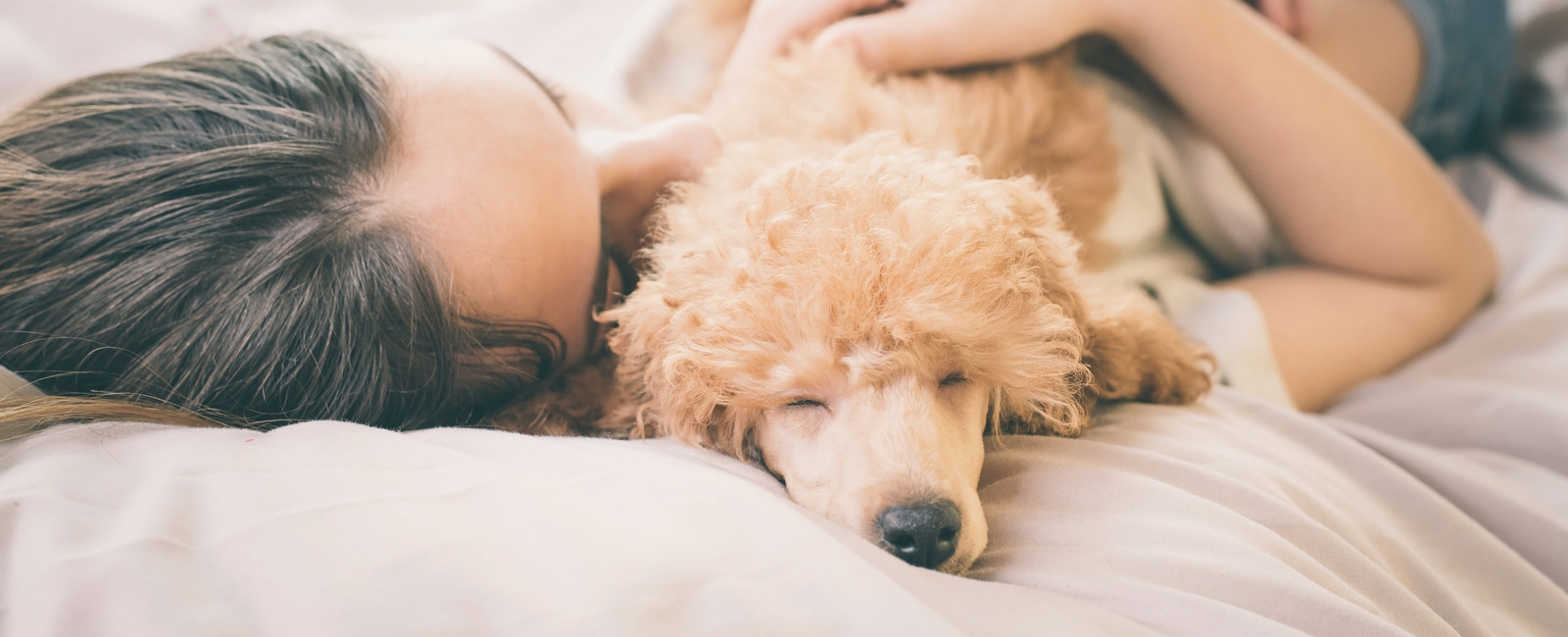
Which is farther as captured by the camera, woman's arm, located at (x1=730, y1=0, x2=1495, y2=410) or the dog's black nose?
woman's arm, located at (x1=730, y1=0, x2=1495, y2=410)

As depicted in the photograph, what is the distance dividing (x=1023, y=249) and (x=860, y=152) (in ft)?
0.78

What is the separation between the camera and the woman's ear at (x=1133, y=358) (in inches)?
41.4

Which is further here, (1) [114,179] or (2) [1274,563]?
(1) [114,179]

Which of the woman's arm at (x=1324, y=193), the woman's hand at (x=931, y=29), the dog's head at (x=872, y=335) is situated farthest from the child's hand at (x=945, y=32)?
the dog's head at (x=872, y=335)

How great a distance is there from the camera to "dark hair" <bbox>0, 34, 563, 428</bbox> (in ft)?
2.70

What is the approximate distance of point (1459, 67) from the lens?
6.06 ft

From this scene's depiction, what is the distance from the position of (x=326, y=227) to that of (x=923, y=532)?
721mm

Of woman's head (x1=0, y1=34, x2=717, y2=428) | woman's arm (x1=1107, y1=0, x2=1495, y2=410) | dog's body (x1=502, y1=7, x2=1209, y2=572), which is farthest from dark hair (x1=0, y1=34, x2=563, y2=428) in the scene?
woman's arm (x1=1107, y1=0, x2=1495, y2=410)

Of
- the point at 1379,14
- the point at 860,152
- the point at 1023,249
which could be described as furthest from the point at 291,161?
the point at 1379,14

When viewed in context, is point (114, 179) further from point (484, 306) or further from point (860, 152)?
point (860, 152)

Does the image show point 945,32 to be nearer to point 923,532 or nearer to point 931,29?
point 931,29

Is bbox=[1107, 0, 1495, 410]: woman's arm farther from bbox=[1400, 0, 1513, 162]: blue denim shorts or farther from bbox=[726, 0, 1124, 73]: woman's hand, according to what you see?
bbox=[1400, 0, 1513, 162]: blue denim shorts

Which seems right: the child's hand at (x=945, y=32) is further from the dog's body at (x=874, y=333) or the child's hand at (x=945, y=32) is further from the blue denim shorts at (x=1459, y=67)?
the blue denim shorts at (x=1459, y=67)

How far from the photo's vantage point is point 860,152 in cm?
101
